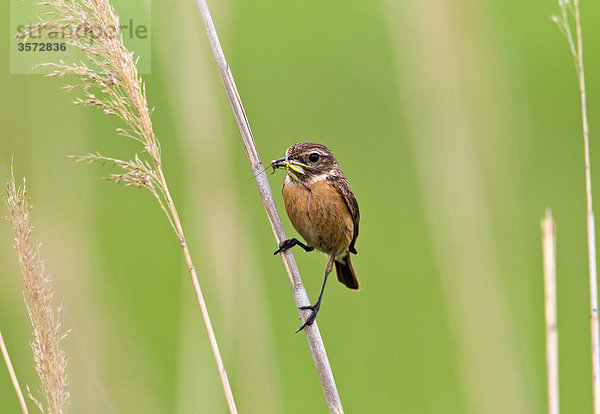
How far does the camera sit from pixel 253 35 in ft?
33.1

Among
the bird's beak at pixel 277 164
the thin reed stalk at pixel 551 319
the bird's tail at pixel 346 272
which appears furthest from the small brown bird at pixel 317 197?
the thin reed stalk at pixel 551 319

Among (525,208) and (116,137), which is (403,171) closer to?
(525,208)

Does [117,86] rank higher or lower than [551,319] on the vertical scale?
higher

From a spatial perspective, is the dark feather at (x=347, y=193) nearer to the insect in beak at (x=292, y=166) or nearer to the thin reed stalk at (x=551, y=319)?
the insect in beak at (x=292, y=166)

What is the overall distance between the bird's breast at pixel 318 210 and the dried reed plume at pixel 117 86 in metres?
0.99

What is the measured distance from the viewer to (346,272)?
3920 mm

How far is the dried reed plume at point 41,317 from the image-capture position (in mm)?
2150

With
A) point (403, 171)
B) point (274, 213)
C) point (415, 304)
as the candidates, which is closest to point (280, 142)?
point (403, 171)

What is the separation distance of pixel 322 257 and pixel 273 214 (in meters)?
3.54

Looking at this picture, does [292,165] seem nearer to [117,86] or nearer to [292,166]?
[292,166]

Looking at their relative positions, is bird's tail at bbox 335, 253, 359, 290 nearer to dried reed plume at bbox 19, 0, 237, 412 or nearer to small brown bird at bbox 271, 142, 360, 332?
small brown bird at bbox 271, 142, 360, 332

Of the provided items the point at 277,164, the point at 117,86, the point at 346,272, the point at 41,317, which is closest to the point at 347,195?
the point at 277,164

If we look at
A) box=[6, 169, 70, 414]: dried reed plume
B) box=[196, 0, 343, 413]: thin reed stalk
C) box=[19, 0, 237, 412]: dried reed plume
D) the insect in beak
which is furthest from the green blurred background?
box=[6, 169, 70, 414]: dried reed plume

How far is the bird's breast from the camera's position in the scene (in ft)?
10.8
